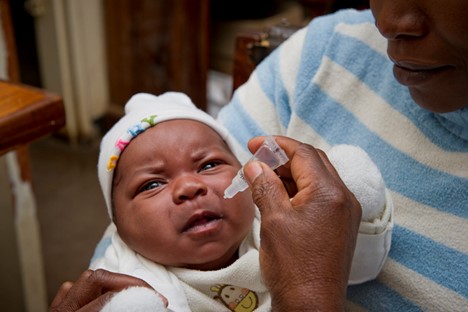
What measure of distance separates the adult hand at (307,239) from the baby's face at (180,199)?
0.22 meters

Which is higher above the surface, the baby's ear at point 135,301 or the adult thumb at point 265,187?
the adult thumb at point 265,187

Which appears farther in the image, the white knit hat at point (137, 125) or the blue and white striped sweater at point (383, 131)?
the white knit hat at point (137, 125)

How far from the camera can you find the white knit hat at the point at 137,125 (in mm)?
1030

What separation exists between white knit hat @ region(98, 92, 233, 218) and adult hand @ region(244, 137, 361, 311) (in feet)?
1.21

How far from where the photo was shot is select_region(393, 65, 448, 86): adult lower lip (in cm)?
81

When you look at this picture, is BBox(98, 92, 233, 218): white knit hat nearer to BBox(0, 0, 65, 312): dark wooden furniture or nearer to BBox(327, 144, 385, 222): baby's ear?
BBox(0, 0, 65, 312): dark wooden furniture

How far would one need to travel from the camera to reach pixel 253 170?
736mm

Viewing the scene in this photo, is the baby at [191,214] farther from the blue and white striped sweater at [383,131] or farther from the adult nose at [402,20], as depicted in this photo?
the adult nose at [402,20]

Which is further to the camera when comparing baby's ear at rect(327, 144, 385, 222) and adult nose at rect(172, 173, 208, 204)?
adult nose at rect(172, 173, 208, 204)

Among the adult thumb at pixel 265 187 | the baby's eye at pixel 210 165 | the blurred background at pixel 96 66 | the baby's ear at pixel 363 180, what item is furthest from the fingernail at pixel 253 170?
the blurred background at pixel 96 66

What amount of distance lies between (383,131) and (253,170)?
0.33 metres

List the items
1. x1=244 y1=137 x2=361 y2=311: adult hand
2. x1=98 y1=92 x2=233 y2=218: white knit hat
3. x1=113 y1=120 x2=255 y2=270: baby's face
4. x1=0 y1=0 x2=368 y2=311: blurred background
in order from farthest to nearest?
x1=0 y1=0 x2=368 y2=311: blurred background < x1=98 y1=92 x2=233 y2=218: white knit hat < x1=113 y1=120 x2=255 y2=270: baby's face < x1=244 y1=137 x2=361 y2=311: adult hand

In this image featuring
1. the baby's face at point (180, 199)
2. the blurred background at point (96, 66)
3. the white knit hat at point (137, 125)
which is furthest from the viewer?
the blurred background at point (96, 66)

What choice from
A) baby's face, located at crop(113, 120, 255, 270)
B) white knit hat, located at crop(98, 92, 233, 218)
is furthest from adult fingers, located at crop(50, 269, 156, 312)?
white knit hat, located at crop(98, 92, 233, 218)
